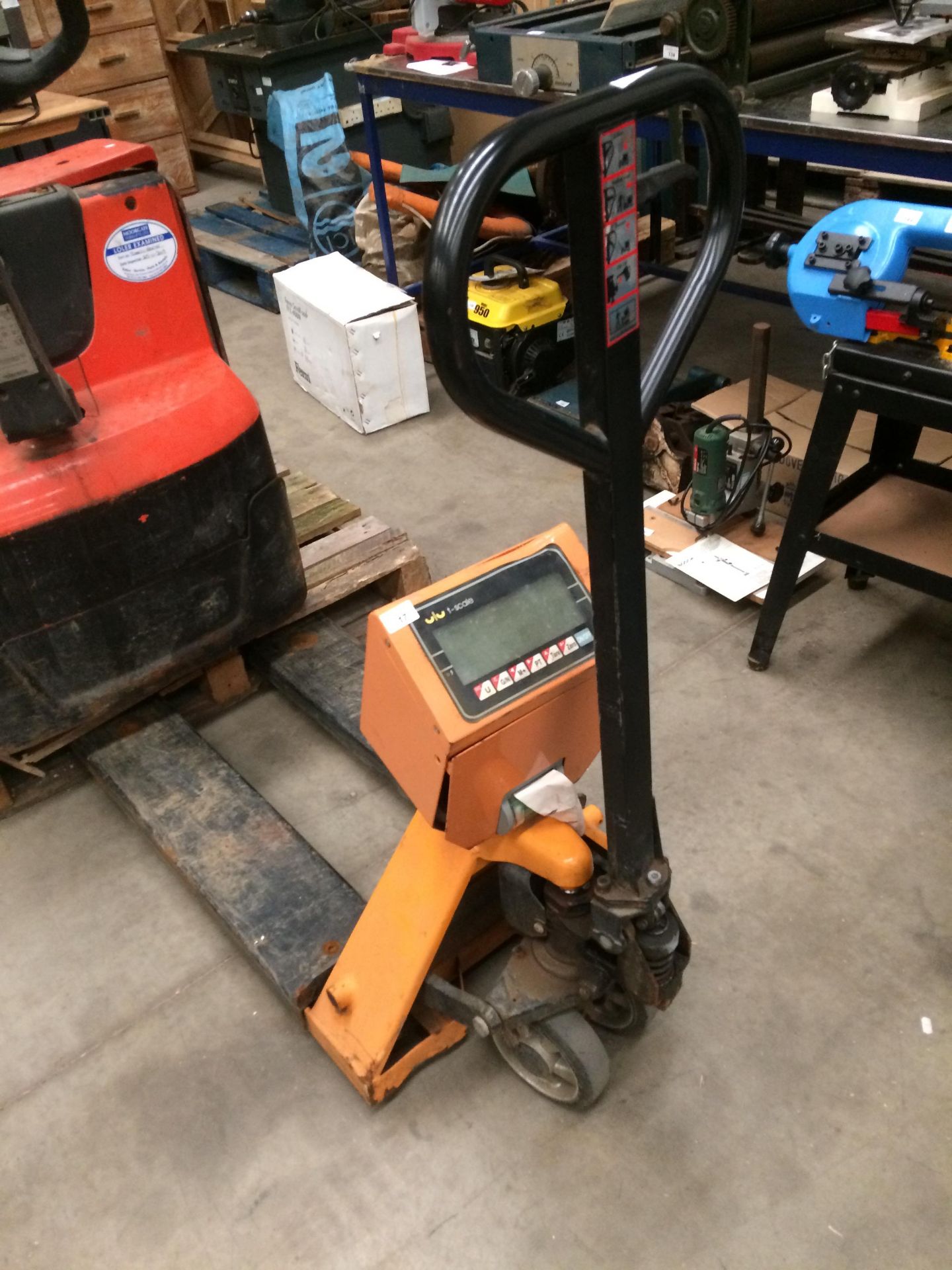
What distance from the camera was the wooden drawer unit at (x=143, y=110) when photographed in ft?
16.8

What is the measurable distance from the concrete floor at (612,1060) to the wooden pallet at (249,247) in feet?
8.28

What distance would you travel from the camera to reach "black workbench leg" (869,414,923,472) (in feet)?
7.36

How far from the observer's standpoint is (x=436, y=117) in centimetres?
Result: 420

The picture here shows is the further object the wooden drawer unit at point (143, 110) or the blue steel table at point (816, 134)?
the wooden drawer unit at point (143, 110)

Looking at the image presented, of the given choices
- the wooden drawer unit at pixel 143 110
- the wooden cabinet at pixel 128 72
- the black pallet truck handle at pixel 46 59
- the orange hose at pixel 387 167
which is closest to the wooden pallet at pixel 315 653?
the black pallet truck handle at pixel 46 59

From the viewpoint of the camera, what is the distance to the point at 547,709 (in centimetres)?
122

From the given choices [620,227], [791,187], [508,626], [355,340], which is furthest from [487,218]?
[620,227]

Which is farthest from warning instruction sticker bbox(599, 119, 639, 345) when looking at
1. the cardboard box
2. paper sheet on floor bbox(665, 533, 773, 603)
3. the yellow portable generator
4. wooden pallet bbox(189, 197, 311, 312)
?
wooden pallet bbox(189, 197, 311, 312)

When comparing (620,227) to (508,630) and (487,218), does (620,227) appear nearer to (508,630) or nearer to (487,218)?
(508,630)

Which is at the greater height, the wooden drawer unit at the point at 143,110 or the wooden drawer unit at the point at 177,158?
the wooden drawer unit at the point at 143,110

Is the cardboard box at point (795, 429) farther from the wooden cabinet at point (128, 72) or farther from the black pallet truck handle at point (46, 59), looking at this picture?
the wooden cabinet at point (128, 72)

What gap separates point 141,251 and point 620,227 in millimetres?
1209

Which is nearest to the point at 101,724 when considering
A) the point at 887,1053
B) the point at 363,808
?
the point at 363,808

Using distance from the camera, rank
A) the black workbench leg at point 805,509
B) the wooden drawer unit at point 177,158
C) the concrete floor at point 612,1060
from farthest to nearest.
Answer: the wooden drawer unit at point 177,158, the black workbench leg at point 805,509, the concrete floor at point 612,1060
